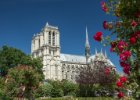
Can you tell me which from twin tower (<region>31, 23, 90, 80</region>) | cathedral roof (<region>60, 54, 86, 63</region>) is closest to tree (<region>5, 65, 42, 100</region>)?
twin tower (<region>31, 23, 90, 80</region>)

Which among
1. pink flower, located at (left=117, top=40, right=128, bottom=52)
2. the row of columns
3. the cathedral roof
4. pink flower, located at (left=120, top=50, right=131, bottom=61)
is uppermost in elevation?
the cathedral roof

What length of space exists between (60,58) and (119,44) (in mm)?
140107

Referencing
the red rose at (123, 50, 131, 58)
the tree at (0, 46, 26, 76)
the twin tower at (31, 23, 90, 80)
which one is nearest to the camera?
the red rose at (123, 50, 131, 58)

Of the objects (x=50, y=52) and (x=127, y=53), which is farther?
(x=50, y=52)

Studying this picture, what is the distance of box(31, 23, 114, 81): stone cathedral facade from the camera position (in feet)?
454

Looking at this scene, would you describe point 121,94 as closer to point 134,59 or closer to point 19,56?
point 134,59

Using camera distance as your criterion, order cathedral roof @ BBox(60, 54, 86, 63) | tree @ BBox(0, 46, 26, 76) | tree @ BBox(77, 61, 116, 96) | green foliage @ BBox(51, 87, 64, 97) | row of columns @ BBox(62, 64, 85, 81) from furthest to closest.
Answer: cathedral roof @ BBox(60, 54, 86, 63)
row of columns @ BBox(62, 64, 85, 81)
tree @ BBox(0, 46, 26, 76)
green foliage @ BBox(51, 87, 64, 97)
tree @ BBox(77, 61, 116, 96)

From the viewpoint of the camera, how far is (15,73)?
101 feet

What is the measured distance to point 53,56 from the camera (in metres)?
140

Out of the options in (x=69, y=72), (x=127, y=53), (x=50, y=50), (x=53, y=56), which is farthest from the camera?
(x=69, y=72)

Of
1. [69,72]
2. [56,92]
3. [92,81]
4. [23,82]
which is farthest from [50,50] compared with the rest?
[23,82]

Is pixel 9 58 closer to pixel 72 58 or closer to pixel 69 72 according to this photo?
pixel 69 72

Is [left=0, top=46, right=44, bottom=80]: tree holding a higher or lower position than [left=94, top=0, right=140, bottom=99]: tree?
higher

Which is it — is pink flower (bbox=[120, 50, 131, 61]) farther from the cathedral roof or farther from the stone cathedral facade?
the cathedral roof
